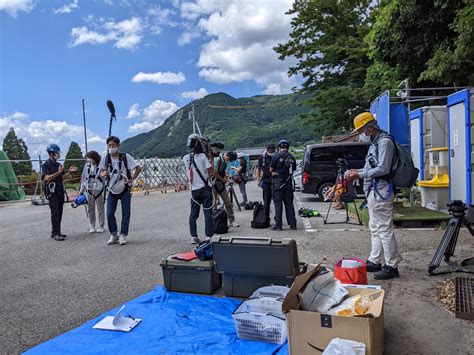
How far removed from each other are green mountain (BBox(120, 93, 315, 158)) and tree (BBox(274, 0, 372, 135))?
57.3m

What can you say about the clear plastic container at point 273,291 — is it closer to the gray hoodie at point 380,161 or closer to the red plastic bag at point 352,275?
the red plastic bag at point 352,275

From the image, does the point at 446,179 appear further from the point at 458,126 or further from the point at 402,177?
the point at 402,177

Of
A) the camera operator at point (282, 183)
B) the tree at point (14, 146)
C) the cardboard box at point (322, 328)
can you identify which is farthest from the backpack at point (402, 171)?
the tree at point (14, 146)

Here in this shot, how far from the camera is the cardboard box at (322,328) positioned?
101 inches

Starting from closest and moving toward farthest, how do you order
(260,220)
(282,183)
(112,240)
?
(112,240)
(282,183)
(260,220)

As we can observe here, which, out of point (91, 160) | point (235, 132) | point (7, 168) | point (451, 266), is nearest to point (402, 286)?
point (451, 266)

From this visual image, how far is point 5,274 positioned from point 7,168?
47.5 ft

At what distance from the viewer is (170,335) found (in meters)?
3.48

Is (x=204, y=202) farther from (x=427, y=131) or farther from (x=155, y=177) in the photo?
(x=155, y=177)

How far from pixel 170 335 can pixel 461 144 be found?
716 cm

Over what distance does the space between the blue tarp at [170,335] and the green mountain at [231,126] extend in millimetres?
74631

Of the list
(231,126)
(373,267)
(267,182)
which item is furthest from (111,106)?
(231,126)

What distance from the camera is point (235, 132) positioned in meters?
106

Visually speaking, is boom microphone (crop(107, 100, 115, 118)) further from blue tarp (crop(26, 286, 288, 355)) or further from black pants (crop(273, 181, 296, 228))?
blue tarp (crop(26, 286, 288, 355))
